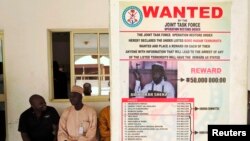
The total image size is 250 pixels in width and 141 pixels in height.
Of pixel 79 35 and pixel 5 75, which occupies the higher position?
pixel 79 35

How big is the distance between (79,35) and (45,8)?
0.63 metres

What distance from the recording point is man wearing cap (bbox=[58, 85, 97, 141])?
371 centimetres

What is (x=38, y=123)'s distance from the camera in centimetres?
396

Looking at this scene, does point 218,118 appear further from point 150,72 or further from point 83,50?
point 83,50

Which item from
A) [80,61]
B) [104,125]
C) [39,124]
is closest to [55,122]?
[39,124]

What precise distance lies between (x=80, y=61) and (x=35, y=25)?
2.79 ft

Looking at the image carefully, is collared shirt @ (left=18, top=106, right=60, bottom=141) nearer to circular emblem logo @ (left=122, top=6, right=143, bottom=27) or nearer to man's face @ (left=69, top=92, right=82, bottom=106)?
man's face @ (left=69, top=92, right=82, bottom=106)

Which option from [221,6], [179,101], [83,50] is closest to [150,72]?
[179,101]

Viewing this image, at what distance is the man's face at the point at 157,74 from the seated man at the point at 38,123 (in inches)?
122

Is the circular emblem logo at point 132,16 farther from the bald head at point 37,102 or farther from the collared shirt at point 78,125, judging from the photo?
the bald head at point 37,102

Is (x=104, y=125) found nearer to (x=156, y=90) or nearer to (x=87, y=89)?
(x=87, y=89)

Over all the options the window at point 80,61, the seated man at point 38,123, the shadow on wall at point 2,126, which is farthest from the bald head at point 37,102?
the shadow on wall at point 2,126

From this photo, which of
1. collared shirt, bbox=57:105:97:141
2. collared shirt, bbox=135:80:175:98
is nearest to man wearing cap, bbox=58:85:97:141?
collared shirt, bbox=57:105:97:141

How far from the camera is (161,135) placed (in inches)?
45.4
